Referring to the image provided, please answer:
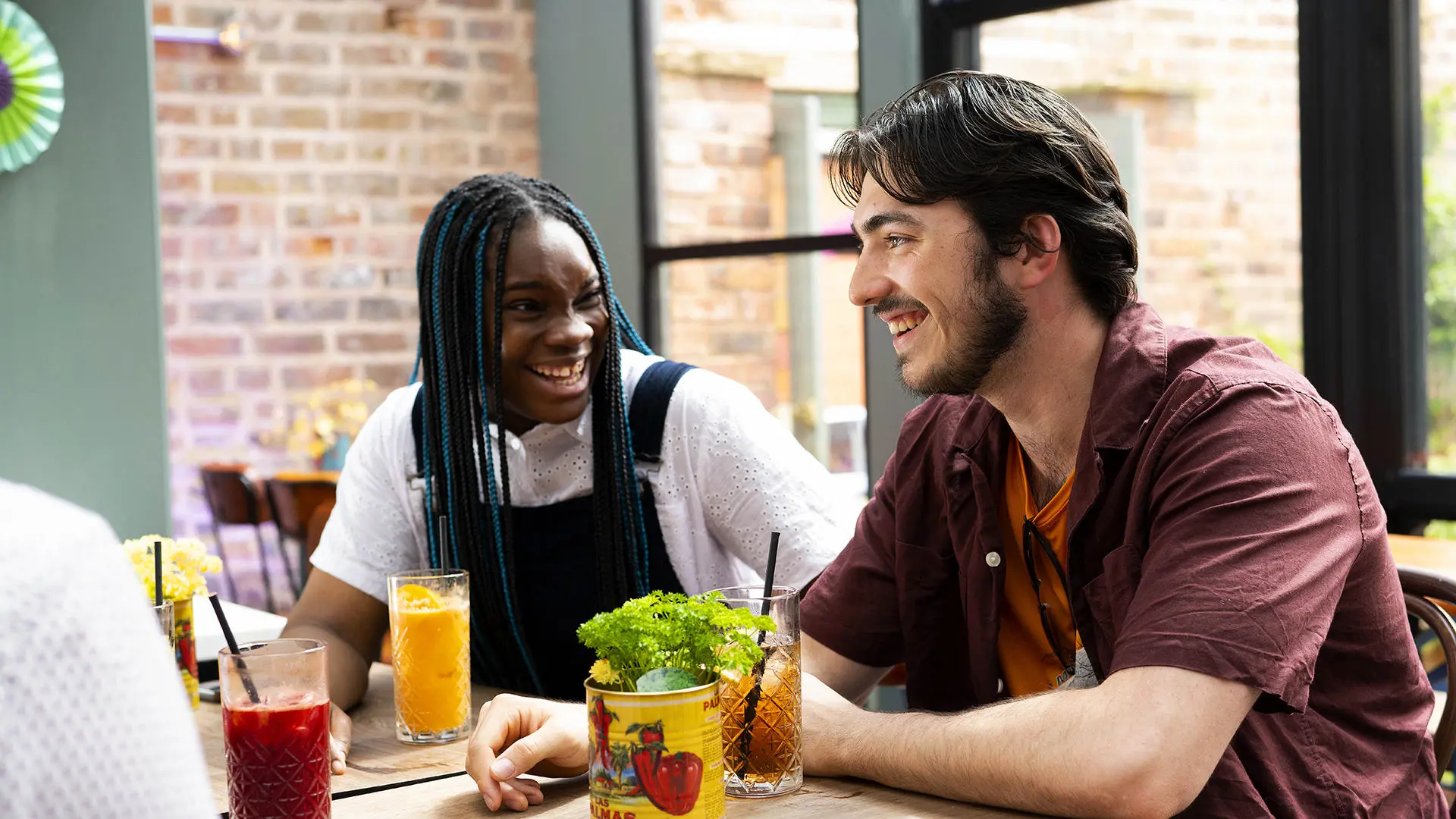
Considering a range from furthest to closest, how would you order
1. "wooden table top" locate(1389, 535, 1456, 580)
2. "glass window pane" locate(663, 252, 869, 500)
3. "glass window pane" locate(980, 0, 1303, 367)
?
"glass window pane" locate(663, 252, 869, 500), "glass window pane" locate(980, 0, 1303, 367), "wooden table top" locate(1389, 535, 1456, 580)

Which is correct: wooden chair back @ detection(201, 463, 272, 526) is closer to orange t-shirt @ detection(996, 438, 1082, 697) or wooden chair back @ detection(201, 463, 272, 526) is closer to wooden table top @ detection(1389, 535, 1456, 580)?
wooden table top @ detection(1389, 535, 1456, 580)

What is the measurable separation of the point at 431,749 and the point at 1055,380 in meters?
0.70

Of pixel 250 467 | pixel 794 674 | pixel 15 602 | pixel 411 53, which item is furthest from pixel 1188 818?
pixel 411 53

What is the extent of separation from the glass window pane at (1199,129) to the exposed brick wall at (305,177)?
2.04 meters

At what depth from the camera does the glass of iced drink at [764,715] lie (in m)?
1.11

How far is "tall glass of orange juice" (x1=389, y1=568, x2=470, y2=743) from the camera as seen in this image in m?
1.38

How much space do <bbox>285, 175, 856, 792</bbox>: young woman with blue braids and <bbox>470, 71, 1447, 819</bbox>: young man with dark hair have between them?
293mm

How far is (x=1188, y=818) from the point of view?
1.14 meters

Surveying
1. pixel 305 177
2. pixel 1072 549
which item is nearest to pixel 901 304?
pixel 1072 549

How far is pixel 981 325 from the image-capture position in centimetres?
139

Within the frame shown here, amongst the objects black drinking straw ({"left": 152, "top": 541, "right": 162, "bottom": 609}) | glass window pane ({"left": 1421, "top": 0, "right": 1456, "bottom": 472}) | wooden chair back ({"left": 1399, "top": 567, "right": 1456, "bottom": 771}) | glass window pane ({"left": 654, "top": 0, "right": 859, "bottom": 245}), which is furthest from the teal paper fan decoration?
glass window pane ({"left": 1421, "top": 0, "right": 1456, "bottom": 472})

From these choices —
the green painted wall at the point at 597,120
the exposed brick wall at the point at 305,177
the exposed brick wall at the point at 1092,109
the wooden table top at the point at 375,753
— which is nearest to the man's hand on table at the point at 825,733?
the wooden table top at the point at 375,753

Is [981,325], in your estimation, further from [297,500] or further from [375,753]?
[297,500]

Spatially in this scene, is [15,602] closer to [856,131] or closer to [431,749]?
[431,749]
